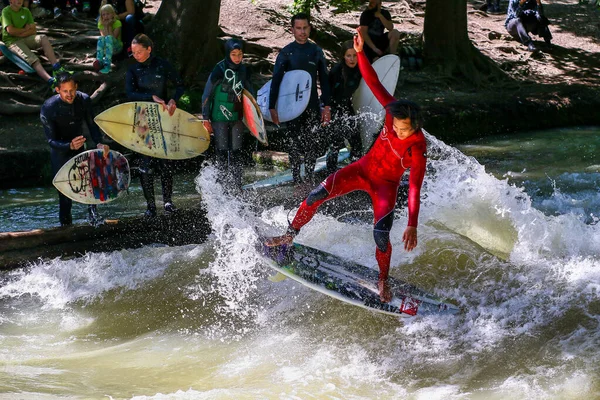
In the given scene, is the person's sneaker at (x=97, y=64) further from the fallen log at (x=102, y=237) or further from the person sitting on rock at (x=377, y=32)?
the fallen log at (x=102, y=237)

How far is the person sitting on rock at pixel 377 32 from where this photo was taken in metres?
14.4

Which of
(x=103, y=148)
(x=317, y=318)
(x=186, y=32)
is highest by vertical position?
(x=186, y=32)

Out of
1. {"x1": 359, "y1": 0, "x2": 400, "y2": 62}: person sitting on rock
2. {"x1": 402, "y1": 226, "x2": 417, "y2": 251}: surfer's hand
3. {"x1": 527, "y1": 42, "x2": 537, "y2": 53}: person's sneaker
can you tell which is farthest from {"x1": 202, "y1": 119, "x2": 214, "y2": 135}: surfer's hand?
{"x1": 527, "y1": 42, "x2": 537, "y2": 53}: person's sneaker

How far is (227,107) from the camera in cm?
845

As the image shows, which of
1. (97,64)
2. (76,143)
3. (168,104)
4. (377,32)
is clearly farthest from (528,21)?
(76,143)

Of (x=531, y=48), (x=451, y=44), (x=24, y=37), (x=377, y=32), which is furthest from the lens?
(x=531, y=48)

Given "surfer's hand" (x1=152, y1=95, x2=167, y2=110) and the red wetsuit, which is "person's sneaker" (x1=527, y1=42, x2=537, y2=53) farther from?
the red wetsuit

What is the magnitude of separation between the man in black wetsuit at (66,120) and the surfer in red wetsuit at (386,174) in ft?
7.74

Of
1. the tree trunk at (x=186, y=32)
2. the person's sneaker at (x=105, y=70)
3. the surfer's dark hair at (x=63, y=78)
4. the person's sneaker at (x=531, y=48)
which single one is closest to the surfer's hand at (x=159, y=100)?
the surfer's dark hair at (x=63, y=78)

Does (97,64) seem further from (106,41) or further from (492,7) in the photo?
(492,7)

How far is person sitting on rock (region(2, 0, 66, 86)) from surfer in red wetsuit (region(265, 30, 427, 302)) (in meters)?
7.61

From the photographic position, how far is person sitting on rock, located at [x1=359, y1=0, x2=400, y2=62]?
14352 millimetres

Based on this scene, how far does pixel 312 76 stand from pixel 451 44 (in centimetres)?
899

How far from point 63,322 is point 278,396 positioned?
2.57m
